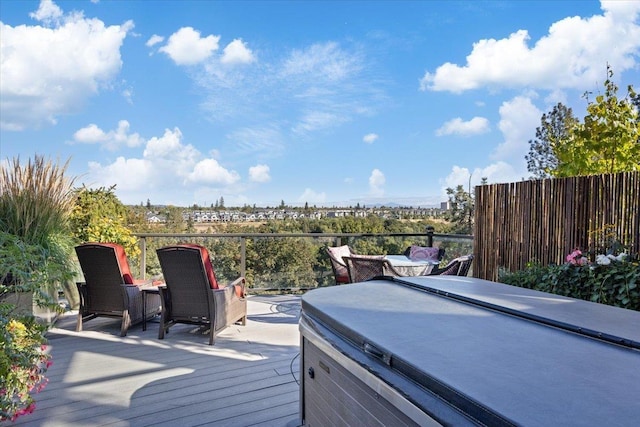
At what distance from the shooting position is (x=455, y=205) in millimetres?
11867

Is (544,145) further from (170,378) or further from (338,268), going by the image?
(170,378)

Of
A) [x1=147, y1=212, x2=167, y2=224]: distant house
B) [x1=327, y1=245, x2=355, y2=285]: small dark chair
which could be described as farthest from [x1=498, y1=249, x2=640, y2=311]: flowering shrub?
[x1=147, y1=212, x2=167, y2=224]: distant house

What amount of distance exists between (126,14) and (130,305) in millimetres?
6016

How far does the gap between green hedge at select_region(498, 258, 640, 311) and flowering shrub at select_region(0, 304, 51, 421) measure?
4438 millimetres

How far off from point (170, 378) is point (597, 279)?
3983 millimetres

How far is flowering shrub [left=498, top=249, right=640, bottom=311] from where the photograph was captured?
3.61 m

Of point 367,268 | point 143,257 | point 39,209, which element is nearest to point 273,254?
point 143,257

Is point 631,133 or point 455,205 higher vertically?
point 631,133

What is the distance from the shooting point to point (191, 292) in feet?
14.2

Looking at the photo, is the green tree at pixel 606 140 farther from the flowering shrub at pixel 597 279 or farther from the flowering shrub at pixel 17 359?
the flowering shrub at pixel 17 359

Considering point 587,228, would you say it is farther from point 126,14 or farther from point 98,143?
point 98,143

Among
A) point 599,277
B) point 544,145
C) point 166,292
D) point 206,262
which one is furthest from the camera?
point 544,145

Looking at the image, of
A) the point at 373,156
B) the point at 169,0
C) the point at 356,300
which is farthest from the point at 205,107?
the point at 356,300

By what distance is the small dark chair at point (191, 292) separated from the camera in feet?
13.8
